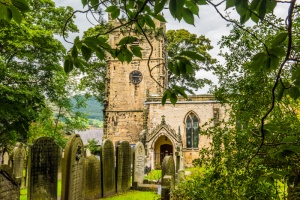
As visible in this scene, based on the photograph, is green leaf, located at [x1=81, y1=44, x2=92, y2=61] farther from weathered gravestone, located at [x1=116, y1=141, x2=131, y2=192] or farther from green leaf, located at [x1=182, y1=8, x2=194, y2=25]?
weathered gravestone, located at [x1=116, y1=141, x2=131, y2=192]

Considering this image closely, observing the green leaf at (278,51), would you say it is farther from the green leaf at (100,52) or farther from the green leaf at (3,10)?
the green leaf at (3,10)

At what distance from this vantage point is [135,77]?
2848cm

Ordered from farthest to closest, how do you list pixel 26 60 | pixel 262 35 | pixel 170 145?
1. pixel 170 145
2. pixel 26 60
3. pixel 262 35

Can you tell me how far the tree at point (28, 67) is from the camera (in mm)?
13875

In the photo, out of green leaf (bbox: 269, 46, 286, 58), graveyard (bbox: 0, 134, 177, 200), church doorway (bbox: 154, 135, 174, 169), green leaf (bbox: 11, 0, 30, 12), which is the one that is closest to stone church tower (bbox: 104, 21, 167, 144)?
church doorway (bbox: 154, 135, 174, 169)

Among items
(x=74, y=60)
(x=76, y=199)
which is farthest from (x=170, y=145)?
(x=74, y=60)

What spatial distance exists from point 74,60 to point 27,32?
44.5 feet

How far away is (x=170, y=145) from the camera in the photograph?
83.8ft

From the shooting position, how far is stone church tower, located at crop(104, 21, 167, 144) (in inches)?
1089

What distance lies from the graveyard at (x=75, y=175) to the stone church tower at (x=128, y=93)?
15.3 meters

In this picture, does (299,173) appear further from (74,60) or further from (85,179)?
(85,179)

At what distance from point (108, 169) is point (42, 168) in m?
3.43

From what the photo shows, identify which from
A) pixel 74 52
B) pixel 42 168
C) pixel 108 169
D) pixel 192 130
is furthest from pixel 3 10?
pixel 192 130

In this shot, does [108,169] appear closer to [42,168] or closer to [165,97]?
[42,168]
